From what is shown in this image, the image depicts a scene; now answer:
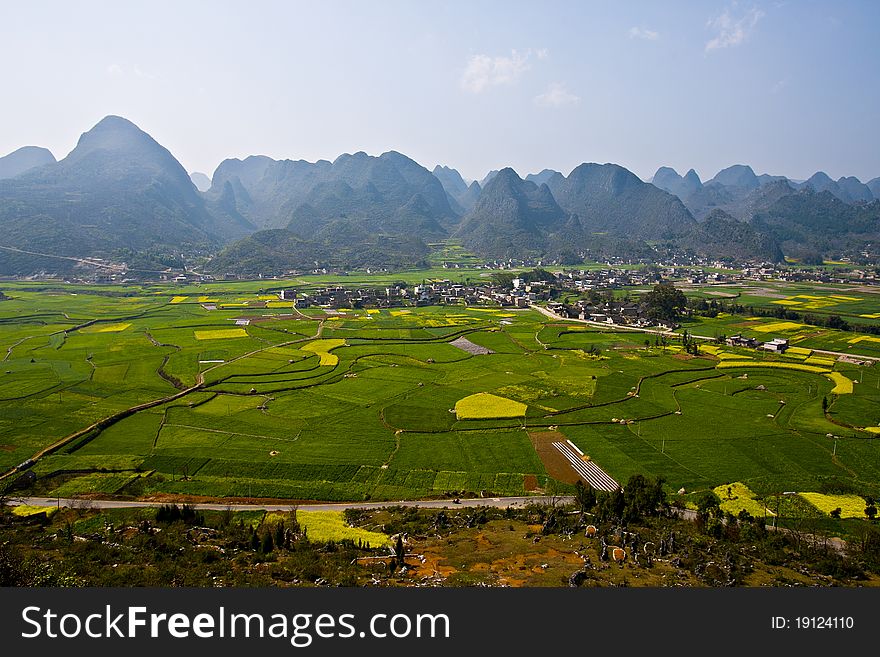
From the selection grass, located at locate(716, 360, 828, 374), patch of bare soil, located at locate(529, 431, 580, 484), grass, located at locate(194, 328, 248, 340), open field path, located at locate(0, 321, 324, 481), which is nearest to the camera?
patch of bare soil, located at locate(529, 431, 580, 484)

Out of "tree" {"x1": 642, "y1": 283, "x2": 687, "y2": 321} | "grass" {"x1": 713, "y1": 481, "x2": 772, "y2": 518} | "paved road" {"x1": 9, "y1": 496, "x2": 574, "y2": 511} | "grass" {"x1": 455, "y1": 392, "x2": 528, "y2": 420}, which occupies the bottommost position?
"paved road" {"x1": 9, "y1": 496, "x2": 574, "y2": 511}

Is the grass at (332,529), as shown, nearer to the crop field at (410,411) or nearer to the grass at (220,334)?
the crop field at (410,411)

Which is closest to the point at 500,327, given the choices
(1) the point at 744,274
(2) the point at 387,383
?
(2) the point at 387,383

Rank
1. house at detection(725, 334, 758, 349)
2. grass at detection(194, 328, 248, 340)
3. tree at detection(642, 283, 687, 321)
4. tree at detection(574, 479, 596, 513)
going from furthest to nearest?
tree at detection(642, 283, 687, 321)
grass at detection(194, 328, 248, 340)
house at detection(725, 334, 758, 349)
tree at detection(574, 479, 596, 513)

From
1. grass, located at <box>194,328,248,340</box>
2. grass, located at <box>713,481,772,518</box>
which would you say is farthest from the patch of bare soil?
grass, located at <box>194,328,248,340</box>

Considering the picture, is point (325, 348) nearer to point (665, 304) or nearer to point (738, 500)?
point (738, 500)

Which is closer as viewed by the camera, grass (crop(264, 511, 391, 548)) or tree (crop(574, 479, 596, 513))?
grass (crop(264, 511, 391, 548))

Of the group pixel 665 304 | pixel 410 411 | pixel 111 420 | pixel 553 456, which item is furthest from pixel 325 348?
pixel 665 304

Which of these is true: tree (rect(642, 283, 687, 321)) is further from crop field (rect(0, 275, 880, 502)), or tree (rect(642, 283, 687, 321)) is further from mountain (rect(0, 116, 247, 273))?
mountain (rect(0, 116, 247, 273))
